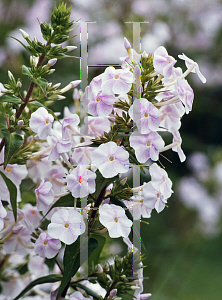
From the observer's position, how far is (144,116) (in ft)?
0.87

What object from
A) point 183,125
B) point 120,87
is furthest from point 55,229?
point 183,125

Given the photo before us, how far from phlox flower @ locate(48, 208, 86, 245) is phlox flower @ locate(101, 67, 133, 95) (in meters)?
0.09

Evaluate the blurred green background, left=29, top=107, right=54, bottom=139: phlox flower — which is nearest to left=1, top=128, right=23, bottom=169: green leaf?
left=29, top=107, right=54, bottom=139: phlox flower

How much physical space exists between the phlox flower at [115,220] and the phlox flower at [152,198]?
2 centimetres

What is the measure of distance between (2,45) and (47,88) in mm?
545

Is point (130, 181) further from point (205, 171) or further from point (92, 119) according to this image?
point (205, 171)

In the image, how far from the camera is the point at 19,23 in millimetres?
847

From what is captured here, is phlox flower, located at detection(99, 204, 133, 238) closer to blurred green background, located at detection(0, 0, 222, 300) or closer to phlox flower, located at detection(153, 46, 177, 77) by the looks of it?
phlox flower, located at detection(153, 46, 177, 77)

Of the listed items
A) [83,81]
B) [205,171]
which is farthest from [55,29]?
[205,171]

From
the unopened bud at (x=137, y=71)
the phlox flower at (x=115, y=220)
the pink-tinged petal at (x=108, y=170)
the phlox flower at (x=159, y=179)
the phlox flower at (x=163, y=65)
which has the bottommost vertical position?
the phlox flower at (x=115, y=220)

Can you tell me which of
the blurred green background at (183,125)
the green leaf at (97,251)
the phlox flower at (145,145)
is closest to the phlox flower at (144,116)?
the phlox flower at (145,145)

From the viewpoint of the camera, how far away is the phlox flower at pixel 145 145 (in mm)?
260

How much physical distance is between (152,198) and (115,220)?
0.03 m

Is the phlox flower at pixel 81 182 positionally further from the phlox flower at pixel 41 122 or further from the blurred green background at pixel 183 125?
the blurred green background at pixel 183 125
